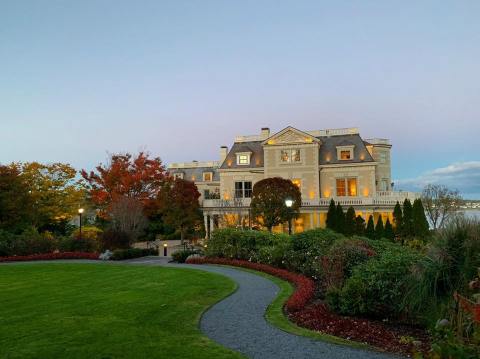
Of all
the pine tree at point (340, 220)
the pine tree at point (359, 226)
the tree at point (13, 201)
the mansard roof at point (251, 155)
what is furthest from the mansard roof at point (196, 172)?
the tree at point (13, 201)

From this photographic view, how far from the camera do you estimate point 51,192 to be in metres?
33.8

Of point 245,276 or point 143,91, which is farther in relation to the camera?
point 143,91

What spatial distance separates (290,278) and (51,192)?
26427 mm

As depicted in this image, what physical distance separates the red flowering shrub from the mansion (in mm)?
15738

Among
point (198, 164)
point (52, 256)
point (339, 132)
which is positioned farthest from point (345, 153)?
point (52, 256)

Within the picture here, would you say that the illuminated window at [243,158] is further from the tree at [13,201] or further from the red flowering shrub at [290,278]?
the red flowering shrub at [290,278]

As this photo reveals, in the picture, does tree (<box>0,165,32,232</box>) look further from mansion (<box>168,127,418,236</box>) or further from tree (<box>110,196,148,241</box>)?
mansion (<box>168,127,418,236</box>)

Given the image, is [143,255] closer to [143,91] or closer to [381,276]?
[143,91]

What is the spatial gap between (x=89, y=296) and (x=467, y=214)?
10.2 m

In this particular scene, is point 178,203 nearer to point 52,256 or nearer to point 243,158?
point 243,158

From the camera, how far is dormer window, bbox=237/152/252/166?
4069 cm

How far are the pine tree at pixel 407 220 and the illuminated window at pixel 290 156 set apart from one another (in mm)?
10759

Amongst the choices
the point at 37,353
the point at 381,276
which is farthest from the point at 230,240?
the point at 37,353

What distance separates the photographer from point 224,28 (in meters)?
25.6
